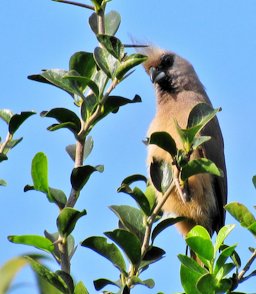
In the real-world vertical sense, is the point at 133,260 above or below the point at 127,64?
below

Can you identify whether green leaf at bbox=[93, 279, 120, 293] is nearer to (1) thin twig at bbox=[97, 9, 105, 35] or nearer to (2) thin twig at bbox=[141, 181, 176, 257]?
(2) thin twig at bbox=[141, 181, 176, 257]

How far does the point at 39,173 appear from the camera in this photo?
1.88 m

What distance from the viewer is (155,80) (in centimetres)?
529

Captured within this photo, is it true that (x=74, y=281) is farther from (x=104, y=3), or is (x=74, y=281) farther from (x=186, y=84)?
(x=186, y=84)

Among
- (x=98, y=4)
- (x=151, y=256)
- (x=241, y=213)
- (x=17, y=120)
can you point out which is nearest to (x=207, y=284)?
(x=151, y=256)

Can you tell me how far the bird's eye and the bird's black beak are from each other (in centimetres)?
13

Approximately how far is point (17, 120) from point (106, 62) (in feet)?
1.23

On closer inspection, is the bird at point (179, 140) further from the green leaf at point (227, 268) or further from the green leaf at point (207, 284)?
the green leaf at point (207, 284)

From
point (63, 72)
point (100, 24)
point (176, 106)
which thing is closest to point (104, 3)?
point (100, 24)

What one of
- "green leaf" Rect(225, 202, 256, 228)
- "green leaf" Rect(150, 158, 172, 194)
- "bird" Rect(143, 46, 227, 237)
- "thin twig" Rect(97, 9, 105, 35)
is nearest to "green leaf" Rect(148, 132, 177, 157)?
"green leaf" Rect(150, 158, 172, 194)

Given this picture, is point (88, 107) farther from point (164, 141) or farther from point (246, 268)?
point (246, 268)

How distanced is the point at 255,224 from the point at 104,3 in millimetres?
834

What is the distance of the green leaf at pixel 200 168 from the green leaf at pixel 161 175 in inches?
5.7

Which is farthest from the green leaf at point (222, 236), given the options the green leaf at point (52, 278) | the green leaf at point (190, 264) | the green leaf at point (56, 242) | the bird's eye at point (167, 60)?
the bird's eye at point (167, 60)
